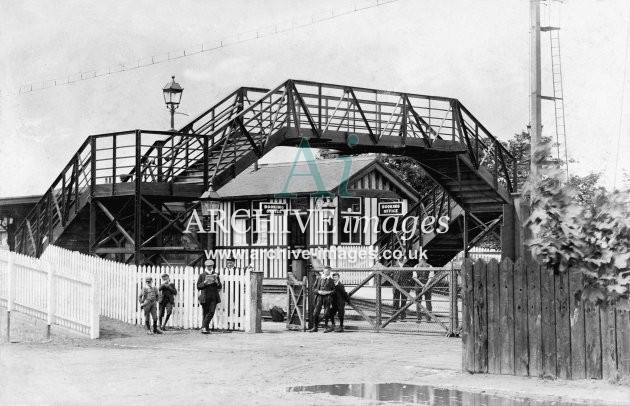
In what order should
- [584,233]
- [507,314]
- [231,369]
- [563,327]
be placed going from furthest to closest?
[231,369], [507,314], [563,327], [584,233]

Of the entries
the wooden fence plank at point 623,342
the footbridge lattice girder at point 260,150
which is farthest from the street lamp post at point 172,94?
the wooden fence plank at point 623,342

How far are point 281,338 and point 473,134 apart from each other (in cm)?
1119

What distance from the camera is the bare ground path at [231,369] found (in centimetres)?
1166

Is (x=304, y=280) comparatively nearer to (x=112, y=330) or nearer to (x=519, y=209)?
(x=112, y=330)

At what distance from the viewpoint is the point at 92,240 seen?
80.4ft

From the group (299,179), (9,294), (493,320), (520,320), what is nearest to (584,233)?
(520,320)

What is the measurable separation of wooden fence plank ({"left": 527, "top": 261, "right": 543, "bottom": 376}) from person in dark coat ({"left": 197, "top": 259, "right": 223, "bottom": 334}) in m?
9.21

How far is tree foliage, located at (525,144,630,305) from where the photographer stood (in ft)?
40.1

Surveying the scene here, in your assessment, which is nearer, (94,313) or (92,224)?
(94,313)

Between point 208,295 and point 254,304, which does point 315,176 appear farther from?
point 208,295

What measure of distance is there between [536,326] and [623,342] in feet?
4.23

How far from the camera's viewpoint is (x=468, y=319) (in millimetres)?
13867

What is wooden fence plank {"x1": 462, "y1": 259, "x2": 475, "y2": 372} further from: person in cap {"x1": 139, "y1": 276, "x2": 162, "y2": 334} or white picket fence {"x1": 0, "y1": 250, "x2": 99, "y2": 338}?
person in cap {"x1": 139, "y1": 276, "x2": 162, "y2": 334}

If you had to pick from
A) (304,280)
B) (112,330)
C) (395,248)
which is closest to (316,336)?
(304,280)
